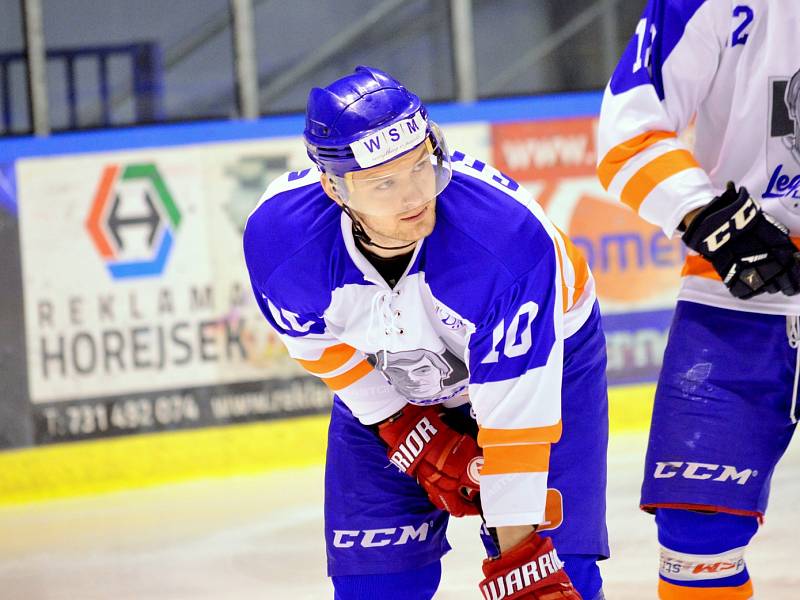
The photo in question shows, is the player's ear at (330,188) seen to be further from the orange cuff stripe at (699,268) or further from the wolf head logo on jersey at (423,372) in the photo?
the orange cuff stripe at (699,268)

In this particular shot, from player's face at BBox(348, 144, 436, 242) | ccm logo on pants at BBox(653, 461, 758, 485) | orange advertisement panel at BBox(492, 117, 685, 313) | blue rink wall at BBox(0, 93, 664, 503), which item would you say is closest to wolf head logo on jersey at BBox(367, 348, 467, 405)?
player's face at BBox(348, 144, 436, 242)

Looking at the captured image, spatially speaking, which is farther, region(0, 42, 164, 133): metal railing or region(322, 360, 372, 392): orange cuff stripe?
region(0, 42, 164, 133): metal railing

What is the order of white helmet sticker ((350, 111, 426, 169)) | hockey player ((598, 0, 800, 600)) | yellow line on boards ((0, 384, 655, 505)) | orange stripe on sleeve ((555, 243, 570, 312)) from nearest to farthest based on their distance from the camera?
white helmet sticker ((350, 111, 426, 169)) < orange stripe on sleeve ((555, 243, 570, 312)) < hockey player ((598, 0, 800, 600)) < yellow line on boards ((0, 384, 655, 505))

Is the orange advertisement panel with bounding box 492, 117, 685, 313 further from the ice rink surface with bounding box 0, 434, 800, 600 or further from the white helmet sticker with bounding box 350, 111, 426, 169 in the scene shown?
the white helmet sticker with bounding box 350, 111, 426, 169

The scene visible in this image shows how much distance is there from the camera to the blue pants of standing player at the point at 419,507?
A: 2020 millimetres

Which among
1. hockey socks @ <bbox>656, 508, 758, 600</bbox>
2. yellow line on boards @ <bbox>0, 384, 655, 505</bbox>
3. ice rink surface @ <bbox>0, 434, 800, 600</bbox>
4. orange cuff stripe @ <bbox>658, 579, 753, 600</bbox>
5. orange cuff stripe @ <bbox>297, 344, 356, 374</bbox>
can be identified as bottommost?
ice rink surface @ <bbox>0, 434, 800, 600</bbox>

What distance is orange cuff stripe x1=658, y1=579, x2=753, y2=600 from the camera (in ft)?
6.68

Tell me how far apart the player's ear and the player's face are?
0.03 m

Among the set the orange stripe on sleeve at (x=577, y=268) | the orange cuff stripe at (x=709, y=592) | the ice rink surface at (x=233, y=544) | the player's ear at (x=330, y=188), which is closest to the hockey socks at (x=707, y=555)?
the orange cuff stripe at (x=709, y=592)

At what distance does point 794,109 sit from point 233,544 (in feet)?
7.89

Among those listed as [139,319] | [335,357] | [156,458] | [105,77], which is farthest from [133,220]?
[335,357]

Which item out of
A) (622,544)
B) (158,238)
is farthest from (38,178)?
(622,544)

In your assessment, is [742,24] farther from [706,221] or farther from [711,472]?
[711,472]

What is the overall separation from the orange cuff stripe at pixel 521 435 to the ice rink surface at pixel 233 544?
1.30 meters
